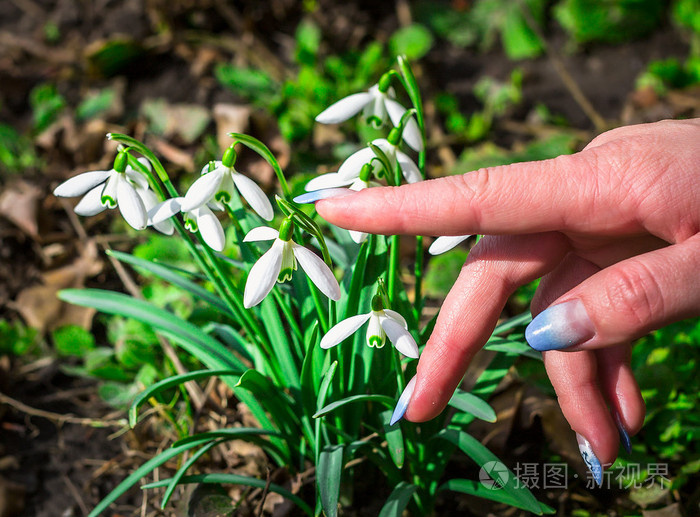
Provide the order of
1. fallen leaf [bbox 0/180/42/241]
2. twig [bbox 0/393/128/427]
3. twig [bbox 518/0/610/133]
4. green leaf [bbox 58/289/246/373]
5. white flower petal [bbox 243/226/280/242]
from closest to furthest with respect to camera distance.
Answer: white flower petal [bbox 243/226/280/242] → green leaf [bbox 58/289/246/373] → twig [bbox 0/393/128/427] → fallen leaf [bbox 0/180/42/241] → twig [bbox 518/0/610/133]

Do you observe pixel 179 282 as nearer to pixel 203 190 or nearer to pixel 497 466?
pixel 203 190

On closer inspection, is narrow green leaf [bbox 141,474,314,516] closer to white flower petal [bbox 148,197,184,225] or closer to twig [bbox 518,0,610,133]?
white flower petal [bbox 148,197,184,225]

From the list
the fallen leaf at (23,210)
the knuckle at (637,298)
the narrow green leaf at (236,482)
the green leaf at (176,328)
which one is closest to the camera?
the knuckle at (637,298)

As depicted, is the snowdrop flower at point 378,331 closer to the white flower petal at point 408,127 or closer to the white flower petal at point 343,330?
the white flower petal at point 343,330

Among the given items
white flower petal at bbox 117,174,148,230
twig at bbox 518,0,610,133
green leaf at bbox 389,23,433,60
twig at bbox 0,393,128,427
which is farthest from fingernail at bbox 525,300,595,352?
green leaf at bbox 389,23,433,60

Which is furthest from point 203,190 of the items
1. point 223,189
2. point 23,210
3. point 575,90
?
point 575,90

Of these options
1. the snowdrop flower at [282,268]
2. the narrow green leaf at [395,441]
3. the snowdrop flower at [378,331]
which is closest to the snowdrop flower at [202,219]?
the snowdrop flower at [282,268]
